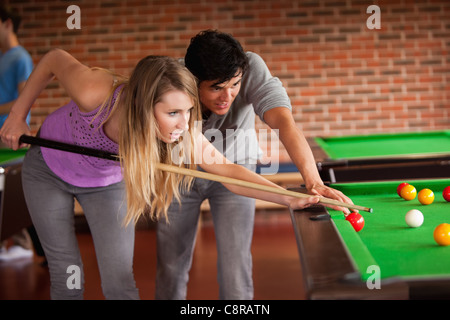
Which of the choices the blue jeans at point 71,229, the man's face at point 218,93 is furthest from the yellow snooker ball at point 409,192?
the blue jeans at point 71,229

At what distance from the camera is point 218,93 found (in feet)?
6.56

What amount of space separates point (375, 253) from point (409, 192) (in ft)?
2.28

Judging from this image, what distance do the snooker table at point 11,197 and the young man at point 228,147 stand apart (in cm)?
116

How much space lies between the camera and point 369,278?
3.54 feet

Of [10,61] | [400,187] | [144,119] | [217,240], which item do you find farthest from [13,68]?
[400,187]

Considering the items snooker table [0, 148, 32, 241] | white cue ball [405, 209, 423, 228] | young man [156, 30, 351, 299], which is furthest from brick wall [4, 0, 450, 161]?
white cue ball [405, 209, 423, 228]

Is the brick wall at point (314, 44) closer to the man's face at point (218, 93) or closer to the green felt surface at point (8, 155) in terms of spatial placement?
the green felt surface at point (8, 155)

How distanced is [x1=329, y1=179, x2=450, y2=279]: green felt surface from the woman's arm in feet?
2.95

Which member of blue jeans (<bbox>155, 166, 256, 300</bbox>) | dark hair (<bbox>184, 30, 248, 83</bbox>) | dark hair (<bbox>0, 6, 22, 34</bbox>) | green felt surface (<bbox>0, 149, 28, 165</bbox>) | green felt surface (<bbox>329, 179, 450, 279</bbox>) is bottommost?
blue jeans (<bbox>155, 166, 256, 300</bbox>)

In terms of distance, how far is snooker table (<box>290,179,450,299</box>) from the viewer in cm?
107

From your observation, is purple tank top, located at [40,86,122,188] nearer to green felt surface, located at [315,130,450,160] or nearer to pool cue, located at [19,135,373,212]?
pool cue, located at [19,135,373,212]

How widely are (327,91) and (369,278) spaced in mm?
4161

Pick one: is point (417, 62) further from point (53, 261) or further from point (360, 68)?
point (53, 261)

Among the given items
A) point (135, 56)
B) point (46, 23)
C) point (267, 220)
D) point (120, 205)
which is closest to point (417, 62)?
point (267, 220)
